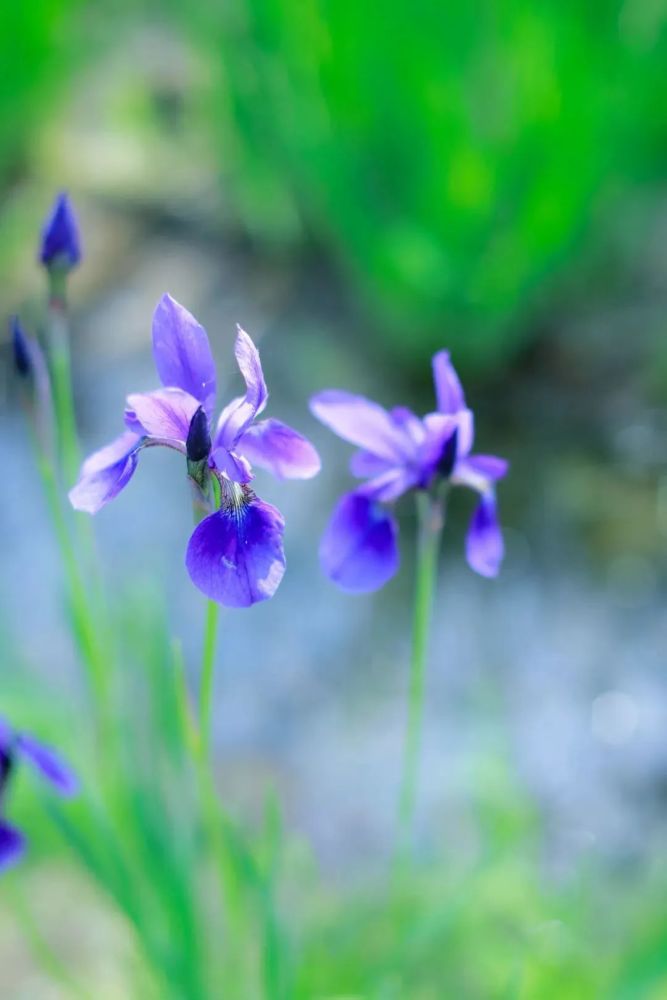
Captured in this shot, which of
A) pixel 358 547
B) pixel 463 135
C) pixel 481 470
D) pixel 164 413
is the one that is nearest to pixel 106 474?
pixel 164 413

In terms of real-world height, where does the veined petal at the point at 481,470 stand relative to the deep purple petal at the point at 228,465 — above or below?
above

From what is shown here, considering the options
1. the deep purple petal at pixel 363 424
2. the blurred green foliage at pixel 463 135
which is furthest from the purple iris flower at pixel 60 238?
the blurred green foliage at pixel 463 135

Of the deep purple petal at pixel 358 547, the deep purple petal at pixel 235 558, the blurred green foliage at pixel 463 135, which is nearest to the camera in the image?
the deep purple petal at pixel 235 558

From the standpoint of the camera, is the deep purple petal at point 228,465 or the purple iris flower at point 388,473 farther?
the purple iris flower at point 388,473

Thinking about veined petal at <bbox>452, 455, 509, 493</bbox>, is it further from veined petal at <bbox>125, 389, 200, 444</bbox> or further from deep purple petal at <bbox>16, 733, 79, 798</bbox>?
deep purple petal at <bbox>16, 733, 79, 798</bbox>

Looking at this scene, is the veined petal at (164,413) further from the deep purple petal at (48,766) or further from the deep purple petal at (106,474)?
the deep purple petal at (48,766)

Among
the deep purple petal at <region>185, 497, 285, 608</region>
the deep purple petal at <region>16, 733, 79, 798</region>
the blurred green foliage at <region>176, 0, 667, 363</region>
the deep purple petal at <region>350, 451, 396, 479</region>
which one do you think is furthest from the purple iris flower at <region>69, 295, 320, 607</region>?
the blurred green foliage at <region>176, 0, 667, 363</region>

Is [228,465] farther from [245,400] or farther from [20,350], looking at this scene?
[20,350]

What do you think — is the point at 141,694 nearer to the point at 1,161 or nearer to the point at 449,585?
the point at 449,585
